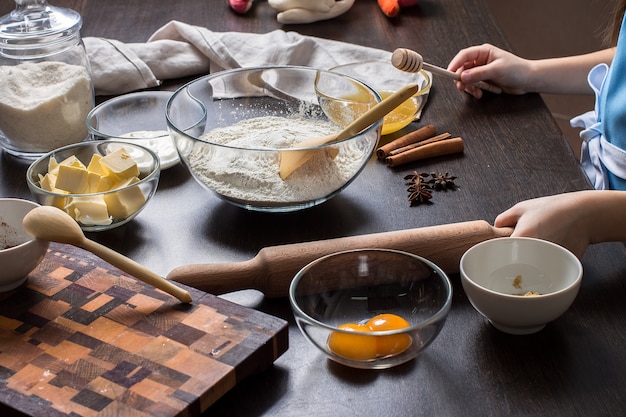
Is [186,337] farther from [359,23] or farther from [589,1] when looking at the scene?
[589,1]

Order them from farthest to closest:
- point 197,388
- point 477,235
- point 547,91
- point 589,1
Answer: point 589,1 < point 547,91 < point 477,235 < point 197,388

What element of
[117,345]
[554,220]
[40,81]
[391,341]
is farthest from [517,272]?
[40,81]

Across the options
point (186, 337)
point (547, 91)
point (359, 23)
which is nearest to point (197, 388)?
point (186, 337)

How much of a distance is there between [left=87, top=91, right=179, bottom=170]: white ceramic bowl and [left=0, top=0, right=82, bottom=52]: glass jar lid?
129 mm

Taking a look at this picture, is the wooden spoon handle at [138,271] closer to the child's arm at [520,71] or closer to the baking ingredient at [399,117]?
the baking ingredient at [399,117]

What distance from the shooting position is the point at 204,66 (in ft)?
5.09

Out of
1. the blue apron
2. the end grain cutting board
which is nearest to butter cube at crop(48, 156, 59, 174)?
the end grain cutting board

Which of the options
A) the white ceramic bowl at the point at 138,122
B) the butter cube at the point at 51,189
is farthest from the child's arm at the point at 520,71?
the butter cube at the point at 51,189

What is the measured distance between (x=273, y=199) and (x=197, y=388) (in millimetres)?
375

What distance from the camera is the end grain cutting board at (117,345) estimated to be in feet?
2.31

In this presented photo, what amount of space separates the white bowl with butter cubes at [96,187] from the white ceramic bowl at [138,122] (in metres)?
0.12

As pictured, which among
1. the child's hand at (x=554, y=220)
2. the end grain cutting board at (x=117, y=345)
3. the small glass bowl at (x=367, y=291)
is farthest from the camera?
the child's hand at (x=554, y=220)

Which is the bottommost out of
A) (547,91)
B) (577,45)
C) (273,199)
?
(577,45)

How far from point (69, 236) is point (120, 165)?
0.21 metres
